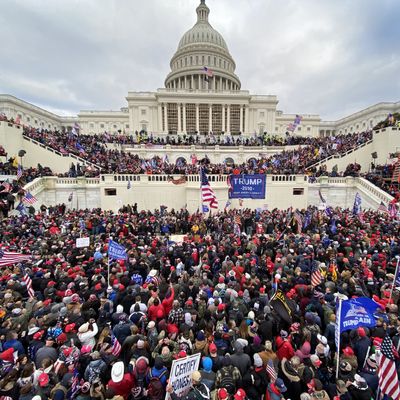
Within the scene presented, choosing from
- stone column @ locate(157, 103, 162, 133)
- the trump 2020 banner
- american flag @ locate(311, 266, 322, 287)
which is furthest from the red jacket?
stone column @ locate(157, 103, 162, 133)

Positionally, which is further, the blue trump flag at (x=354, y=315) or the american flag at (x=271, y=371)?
the blue trump flag at (x=354, y=315)

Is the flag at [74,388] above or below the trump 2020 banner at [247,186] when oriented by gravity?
below

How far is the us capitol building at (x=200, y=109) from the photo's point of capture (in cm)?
5306

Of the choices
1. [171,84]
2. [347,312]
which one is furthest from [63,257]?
[171,84]

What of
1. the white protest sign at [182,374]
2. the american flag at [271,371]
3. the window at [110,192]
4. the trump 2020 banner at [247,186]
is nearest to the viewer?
the white protest sign at [182,374]

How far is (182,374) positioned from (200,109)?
→ 56820 millimetres

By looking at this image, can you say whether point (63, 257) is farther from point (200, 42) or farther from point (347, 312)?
point (200, 42)

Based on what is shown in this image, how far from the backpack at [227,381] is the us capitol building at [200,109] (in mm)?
43896

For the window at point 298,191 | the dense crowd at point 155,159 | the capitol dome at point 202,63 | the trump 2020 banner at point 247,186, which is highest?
the capitol dome at point 202,63

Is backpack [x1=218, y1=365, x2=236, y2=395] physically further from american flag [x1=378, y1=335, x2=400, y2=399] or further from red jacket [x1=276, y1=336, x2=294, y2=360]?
american flag [x1=378, y1=335, x2=400, y2=399]

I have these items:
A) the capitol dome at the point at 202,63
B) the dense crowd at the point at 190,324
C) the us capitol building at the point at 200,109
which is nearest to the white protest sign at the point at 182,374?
the dense crowd at the point at 190,324

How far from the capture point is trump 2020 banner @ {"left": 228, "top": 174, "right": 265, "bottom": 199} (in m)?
15.3

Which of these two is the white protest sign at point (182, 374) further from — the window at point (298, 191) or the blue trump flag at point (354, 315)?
the window at point (298, 191)

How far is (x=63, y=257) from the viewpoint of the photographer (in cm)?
897
